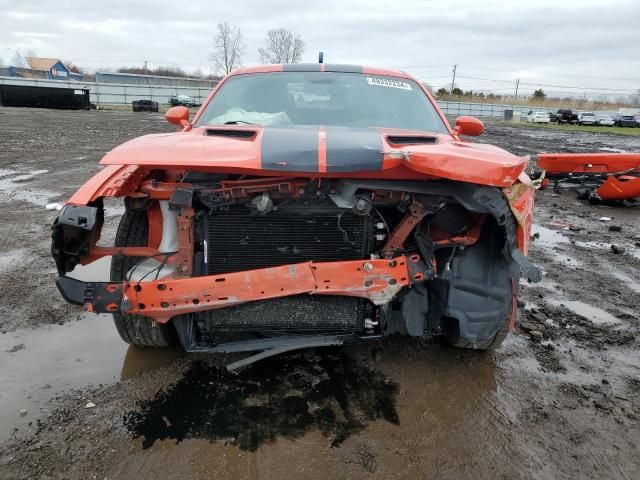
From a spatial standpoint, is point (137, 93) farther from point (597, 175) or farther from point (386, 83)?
point (386, 83)

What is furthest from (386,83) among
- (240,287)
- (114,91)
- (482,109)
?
(482,109)

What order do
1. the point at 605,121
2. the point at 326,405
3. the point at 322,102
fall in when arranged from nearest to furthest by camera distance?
the point at 326,405 < the point at 322,102 < the point at 605,121

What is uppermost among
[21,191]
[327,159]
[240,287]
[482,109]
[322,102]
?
[322,102]

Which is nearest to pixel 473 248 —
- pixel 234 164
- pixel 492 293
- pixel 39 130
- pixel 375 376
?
pixel 492 293

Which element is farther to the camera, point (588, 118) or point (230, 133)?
point (588, 118)

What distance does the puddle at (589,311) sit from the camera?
12.8 ft

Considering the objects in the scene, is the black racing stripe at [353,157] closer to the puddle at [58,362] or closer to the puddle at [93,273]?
the puddle at [58,362]

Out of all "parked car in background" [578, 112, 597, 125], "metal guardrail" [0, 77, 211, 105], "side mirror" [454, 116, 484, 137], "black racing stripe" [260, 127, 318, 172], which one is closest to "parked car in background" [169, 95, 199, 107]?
"metal guardrail" [0, 77, 211, 105]

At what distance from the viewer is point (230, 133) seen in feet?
9.56

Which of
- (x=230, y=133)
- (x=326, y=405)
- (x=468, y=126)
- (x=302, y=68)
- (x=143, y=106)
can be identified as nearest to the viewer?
(x=326, y=405)

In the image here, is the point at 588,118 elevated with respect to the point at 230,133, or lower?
lower

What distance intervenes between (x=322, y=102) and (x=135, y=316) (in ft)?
6.56

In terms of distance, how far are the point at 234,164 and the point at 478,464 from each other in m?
1.78

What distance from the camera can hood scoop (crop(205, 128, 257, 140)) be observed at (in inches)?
110
